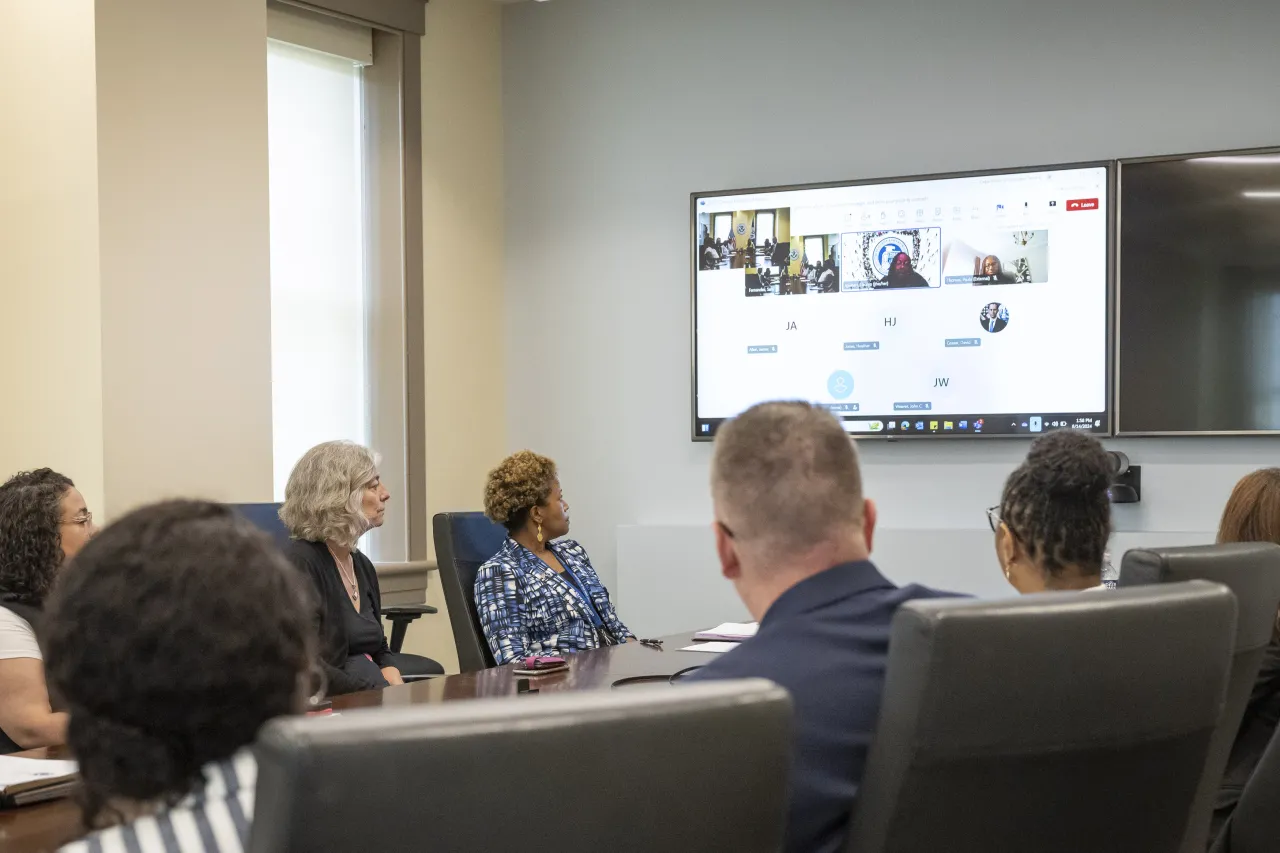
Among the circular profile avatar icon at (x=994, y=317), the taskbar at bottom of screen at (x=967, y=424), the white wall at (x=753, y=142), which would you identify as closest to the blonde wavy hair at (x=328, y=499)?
the taskbar at bottom of screen at (x=967, y=424)

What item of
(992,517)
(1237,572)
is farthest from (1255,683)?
(992,517)

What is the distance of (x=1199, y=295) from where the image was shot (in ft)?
15.3

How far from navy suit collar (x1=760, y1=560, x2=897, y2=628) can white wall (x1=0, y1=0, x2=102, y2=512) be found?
9.43 feet

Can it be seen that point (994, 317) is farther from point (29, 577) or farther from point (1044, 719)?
point (1044, 719)

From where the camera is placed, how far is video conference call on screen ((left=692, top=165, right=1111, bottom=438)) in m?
4.84

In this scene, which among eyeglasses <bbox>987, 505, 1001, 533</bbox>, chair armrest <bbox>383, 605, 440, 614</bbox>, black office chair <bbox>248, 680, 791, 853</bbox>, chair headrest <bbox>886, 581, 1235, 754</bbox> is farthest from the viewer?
chair armrest <bbox>383, 605, 440, 614</bbox>

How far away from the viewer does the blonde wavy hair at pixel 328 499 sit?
141 inches

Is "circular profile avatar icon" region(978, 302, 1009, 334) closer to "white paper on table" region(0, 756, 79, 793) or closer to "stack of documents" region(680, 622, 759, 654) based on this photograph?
"stack of documents" region(680, 622, 759, 654)

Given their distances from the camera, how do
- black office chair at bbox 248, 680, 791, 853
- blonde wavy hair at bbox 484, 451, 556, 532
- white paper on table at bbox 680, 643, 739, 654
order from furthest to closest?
blonde wavy hair at bbox 484, 451, 556, 532, white paper on table at bbox 680, 643, 739, 654, black office chair at bbox 248, 680, 791, 853

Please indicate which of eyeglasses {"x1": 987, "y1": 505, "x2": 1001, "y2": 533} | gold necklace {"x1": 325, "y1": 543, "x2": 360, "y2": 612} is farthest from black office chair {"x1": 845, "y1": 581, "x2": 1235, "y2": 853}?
gold necklace {"x1": 325, "y1": 543, "x2": 360, "y2": 612}

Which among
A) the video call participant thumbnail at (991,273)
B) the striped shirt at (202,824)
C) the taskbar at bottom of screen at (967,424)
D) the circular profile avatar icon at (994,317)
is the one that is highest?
the video call participant thumbnail at (991,273)

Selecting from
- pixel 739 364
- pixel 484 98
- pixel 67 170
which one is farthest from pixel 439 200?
pixel 67 170

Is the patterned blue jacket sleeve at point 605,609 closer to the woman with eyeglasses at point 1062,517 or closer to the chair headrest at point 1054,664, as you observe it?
the woman with eyeglasses at point 1062,517

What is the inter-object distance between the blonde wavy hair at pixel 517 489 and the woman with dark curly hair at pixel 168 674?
108 inches
